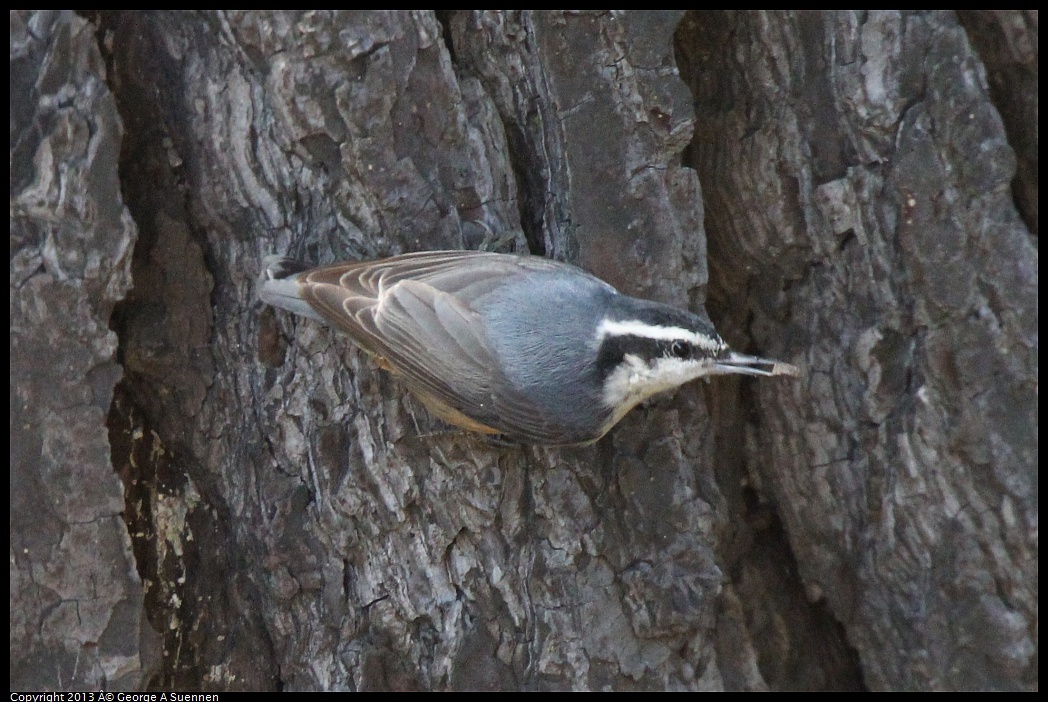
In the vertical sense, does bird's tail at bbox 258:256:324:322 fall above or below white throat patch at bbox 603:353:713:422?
above

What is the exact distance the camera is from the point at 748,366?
2441 mm

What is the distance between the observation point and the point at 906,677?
2.76 metres

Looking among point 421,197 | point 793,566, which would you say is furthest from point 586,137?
point 793,566

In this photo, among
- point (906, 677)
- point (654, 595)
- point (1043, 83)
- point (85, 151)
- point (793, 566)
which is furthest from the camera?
point (793, 566)

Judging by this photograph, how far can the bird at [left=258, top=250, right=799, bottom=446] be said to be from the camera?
240 cm

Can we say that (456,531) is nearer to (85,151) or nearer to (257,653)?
(257,653)

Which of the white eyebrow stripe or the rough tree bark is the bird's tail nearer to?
the rough tree bark

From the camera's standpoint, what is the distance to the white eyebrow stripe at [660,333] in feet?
7.78

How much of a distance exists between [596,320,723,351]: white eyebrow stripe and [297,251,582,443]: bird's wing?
27cm

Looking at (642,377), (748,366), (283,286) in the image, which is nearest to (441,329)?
(283,286)

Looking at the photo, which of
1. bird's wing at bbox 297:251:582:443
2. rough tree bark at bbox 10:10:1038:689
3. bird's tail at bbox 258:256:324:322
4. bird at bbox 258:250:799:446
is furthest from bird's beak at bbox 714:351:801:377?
bird's tail at bbox 258:256:324:322

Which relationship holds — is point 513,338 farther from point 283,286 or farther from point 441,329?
point 283,286

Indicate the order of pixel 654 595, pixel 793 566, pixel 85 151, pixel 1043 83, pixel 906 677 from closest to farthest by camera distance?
pixel 85 151, pixel 1043 83, pixel 654 595, pixel 906 677, pixel 793 566
